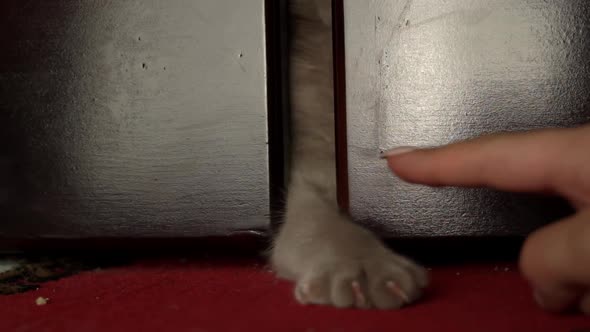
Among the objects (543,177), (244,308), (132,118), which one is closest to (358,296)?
(244,308)

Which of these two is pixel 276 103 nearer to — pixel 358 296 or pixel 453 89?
pixel 453 89

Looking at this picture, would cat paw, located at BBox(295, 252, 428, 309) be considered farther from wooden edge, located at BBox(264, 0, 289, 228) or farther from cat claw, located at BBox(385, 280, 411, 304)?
wooden edge, located at BBox(264, 0, 289, 228)

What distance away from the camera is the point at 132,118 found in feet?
3.27

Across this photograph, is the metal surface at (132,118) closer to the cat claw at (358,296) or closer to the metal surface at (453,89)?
the metal surface at (453,89)

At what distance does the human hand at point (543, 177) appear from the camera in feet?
1.61

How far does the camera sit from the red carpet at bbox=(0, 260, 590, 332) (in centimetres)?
61

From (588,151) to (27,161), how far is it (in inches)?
36.1

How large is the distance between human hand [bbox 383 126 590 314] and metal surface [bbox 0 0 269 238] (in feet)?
1.40

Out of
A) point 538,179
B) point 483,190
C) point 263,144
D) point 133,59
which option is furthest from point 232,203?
point 538,179

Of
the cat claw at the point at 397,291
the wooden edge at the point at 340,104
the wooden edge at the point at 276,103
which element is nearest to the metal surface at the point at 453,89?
the wooden edge at the point at 340,104

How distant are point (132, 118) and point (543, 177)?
0.69 m

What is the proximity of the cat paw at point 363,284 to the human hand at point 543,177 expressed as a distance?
0.15 metres

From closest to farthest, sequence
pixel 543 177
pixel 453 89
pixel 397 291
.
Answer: pixel 543 177 → pixel 397 291 → pixel 453 89

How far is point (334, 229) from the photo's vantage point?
0.86m
